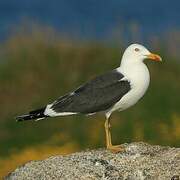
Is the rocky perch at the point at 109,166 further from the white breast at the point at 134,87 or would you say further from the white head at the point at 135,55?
the white head at the point at 135,55

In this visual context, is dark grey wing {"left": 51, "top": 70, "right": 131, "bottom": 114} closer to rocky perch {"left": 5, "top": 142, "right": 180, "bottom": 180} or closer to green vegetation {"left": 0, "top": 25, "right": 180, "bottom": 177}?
rocky perch {"left": 5, "top": 142, "right": 180, "bottom": 180}

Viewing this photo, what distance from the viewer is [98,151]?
801cm

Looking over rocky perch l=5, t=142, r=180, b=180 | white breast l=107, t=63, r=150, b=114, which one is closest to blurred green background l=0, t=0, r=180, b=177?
white breast l=107, t=63, r=150, b=114

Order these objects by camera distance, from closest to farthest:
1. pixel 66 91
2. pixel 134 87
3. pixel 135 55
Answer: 1. pixel 134 87
2. pixel 135 55
3. pixel 66 91

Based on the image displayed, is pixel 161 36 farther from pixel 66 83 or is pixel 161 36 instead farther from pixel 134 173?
pixel 134 173

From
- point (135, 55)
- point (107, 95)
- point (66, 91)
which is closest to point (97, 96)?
point (107, 95)

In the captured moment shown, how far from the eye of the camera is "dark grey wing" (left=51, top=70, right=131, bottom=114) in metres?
9.08

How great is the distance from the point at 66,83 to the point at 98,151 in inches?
318

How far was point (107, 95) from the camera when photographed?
918 cm

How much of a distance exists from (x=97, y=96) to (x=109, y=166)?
1853 mm

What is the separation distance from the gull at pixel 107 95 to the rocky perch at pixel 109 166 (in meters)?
1.23

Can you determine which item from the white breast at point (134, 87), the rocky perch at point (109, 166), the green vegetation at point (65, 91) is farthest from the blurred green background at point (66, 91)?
the rocky perch at point (109, 166)

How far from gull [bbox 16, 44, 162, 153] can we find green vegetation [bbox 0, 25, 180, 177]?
10.0 ft

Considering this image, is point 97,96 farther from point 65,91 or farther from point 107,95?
A: point 65,91
